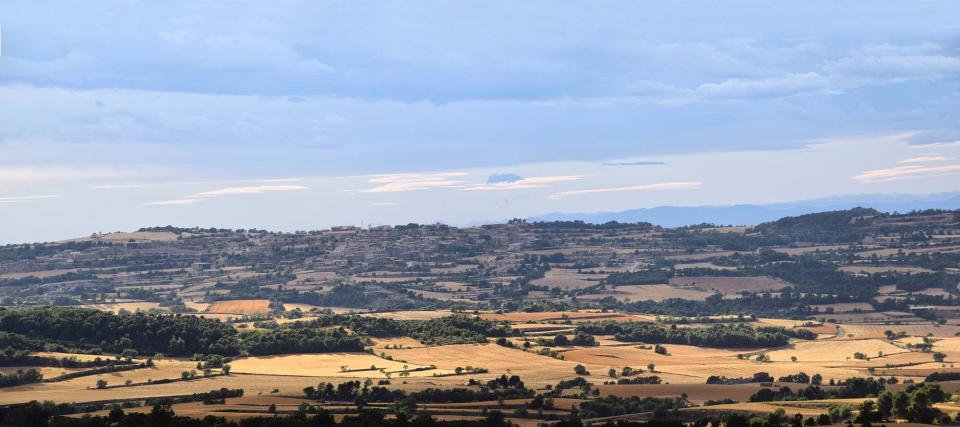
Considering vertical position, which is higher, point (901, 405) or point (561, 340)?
point (901, 405)

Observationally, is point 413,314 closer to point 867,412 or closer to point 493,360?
point 493,360

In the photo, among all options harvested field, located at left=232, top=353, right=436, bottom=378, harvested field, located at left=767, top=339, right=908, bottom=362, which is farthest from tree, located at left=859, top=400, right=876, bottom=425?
harvested field, located at left=767, top=339, right=908, bottom=362

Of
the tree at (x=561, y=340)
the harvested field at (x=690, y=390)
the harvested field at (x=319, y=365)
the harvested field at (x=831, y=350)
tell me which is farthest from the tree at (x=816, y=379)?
the tree at (x=561, y=340)

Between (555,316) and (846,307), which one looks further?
(846,307)

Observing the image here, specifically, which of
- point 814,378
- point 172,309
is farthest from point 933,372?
point 172,309

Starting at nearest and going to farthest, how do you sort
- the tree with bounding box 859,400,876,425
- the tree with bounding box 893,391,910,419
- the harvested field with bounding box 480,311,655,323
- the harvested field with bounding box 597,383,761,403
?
the tree with bounding box 859,400,876,425 → the tree with bounding box 893,391,910,419 → the harvested field with bounding box 597,383,761,403 → the harvested field with bounding box 480,311,655,323

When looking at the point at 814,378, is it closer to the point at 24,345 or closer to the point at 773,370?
the point at 773,370

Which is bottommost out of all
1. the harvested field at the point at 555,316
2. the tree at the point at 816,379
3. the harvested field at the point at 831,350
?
the harvested field at the point at 831,350

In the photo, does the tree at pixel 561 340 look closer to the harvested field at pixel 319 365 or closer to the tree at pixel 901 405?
the harvested field at pixel 319 365

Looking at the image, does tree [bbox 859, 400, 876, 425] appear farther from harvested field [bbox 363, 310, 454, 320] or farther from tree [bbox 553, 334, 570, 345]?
harvested field [bbox 363, 310, 454, 320]

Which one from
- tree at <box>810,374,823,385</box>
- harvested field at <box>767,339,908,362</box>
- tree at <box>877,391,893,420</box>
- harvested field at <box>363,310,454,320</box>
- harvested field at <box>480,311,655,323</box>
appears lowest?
harvested field at <box>767,339,908,362</box>

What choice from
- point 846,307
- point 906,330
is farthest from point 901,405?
point 846,307
